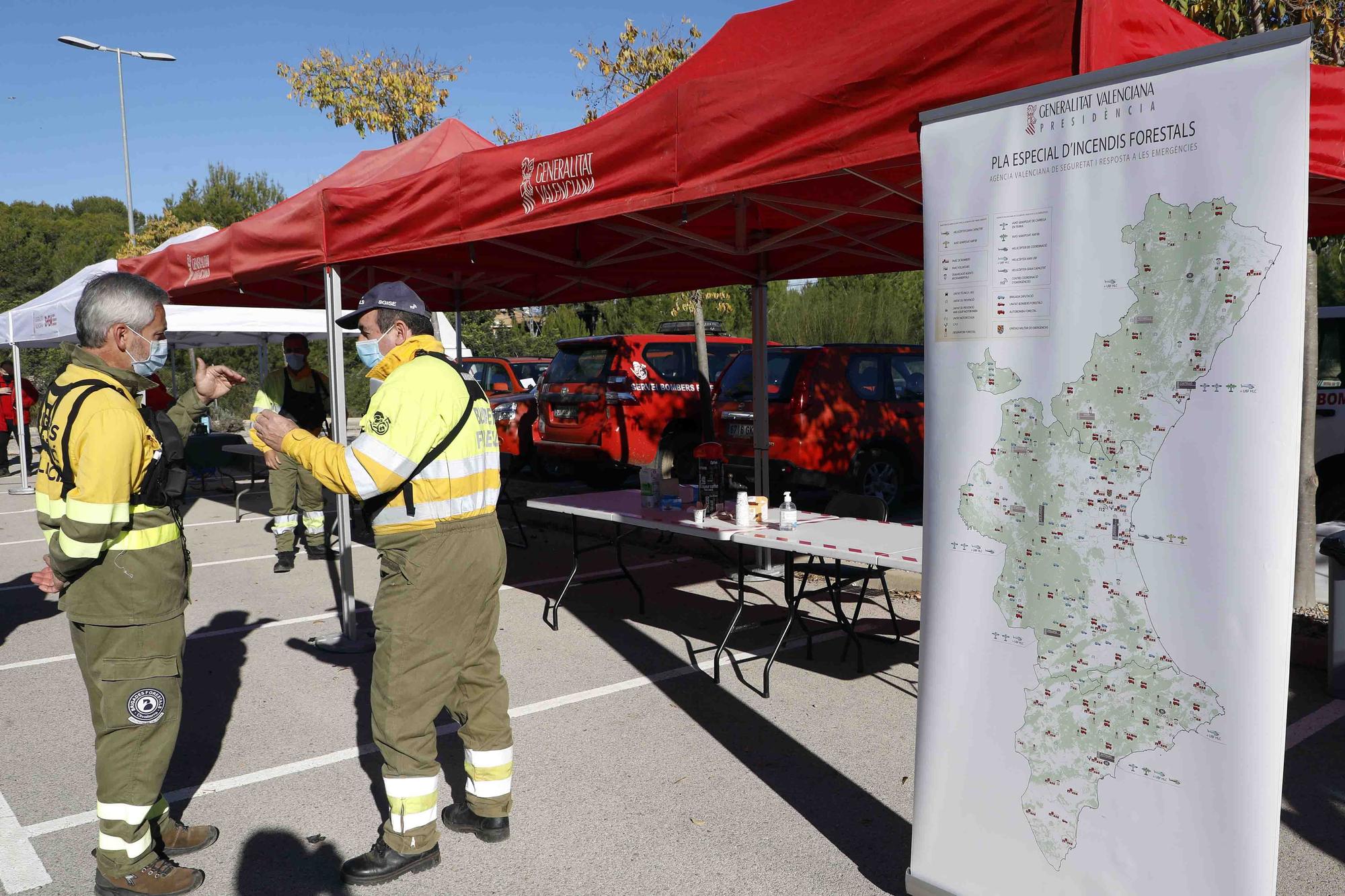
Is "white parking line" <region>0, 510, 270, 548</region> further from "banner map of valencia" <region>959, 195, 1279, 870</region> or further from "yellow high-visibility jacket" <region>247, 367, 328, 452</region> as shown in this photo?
"banner map of valencia" <region>959, 195, 1279, 870</region>

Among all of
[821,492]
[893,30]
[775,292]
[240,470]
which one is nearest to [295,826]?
[893,30]

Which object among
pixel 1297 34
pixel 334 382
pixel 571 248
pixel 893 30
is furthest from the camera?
pixel 571 248

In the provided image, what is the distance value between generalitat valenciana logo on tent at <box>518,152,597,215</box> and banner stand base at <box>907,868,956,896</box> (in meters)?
3.04

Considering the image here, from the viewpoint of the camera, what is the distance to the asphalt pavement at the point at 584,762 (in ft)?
11.2

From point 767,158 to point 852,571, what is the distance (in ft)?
8.85

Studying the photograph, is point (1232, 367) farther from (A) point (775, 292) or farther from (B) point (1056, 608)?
(A) point (775, 292)

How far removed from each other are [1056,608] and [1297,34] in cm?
141

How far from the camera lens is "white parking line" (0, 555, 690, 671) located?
19.3 ft

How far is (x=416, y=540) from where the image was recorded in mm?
3217

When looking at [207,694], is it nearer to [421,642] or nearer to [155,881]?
[155,881]

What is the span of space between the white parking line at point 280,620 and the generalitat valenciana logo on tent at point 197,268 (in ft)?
7.98

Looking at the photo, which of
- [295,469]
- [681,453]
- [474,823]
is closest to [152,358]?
[474,823]

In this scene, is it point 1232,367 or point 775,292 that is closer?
point 1232,367

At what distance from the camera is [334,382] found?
5.98 meters
